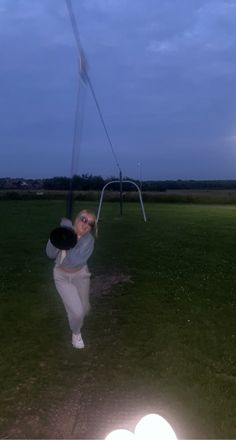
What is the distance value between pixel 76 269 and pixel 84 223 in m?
0.66

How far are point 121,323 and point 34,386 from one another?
2901 millimetres

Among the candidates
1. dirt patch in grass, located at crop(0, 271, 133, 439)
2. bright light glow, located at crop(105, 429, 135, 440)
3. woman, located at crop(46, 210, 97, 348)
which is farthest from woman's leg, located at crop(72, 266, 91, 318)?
bright light glow, located at crop(105, 429, 135, 440)

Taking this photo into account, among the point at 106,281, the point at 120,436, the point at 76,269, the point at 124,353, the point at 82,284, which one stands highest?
the point at 76,269

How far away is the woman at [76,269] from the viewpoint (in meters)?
6.81

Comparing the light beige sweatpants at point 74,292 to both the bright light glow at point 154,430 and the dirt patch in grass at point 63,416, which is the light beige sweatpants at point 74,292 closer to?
the dirt patch in grass at point 63,416

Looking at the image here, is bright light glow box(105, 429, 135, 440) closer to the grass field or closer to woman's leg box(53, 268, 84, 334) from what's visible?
the grass field

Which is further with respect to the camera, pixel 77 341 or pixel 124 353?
pixel 77 341

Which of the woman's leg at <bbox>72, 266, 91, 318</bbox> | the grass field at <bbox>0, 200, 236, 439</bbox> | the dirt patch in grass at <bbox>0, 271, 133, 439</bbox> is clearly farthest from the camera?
the woman's leg at <bbox>72, 266, 91, 318</bbox>

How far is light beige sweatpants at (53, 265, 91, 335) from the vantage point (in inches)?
269

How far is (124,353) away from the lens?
23.2 feet

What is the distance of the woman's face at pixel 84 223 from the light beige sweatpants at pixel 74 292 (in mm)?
539

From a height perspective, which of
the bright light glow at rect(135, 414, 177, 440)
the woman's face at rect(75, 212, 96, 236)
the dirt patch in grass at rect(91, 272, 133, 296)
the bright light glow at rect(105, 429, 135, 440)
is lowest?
the dirt patch in grass at rect(91, 272, 133, 296)

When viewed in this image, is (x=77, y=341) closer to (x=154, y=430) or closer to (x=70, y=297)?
(x=70, y=297)

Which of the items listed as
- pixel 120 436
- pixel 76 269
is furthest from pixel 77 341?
pixel 120 436
